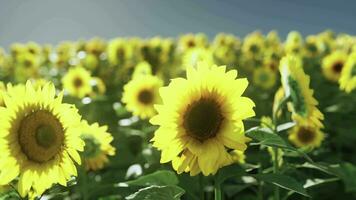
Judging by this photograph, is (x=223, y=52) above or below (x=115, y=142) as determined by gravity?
above

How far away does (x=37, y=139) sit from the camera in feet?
7.04

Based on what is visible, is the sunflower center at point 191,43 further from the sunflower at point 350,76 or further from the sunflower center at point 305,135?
the sunflower center at point 305,135

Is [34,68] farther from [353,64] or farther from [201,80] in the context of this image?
[201,80]

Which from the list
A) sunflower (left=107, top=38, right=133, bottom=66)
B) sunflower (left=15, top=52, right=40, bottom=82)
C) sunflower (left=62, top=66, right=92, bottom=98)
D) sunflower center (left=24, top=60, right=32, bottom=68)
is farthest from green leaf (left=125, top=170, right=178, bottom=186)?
sunflower center (left=24, top=60, right=32, bottom=68)

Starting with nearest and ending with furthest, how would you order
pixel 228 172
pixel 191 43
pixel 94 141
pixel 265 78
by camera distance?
pixel 228 172 → pixel 94 141 → pixel 265 78 → pixel 191 43

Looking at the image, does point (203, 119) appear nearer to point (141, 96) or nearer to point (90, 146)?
point (90, 146)

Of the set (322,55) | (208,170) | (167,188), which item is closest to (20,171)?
(167,188)

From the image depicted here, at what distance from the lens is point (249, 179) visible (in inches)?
114

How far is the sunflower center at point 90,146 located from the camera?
2.71 meters

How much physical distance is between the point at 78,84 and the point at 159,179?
2464 millimetres

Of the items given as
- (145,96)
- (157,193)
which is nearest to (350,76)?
(145,96)

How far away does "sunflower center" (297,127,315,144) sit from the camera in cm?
353

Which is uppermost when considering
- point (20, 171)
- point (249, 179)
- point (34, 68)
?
point (34, 68)

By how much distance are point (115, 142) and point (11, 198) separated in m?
2.03
